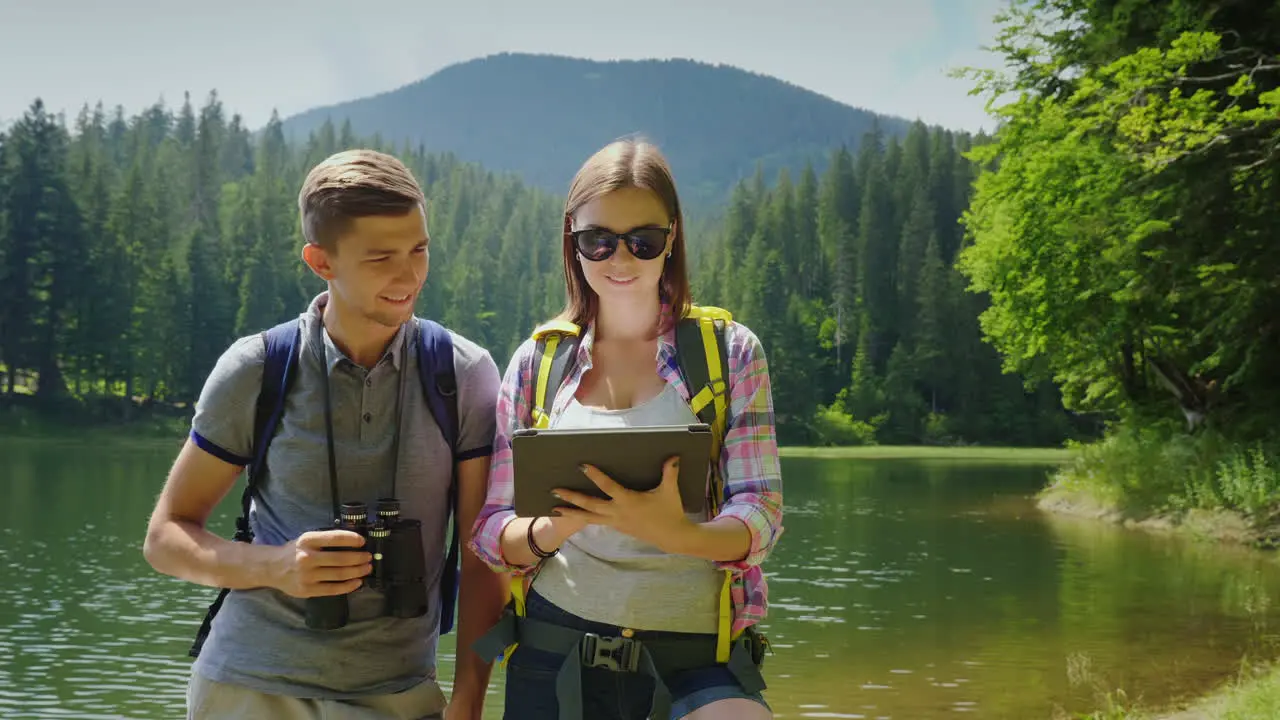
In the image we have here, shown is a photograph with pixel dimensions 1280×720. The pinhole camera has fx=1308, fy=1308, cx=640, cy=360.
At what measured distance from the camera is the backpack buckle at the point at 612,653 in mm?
2867

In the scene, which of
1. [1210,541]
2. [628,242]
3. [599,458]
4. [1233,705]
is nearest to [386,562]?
[599,458]

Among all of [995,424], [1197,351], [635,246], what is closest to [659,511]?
[635,246]

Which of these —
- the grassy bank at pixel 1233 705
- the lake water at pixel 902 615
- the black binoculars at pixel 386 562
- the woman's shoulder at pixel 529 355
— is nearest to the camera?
the black binoculars at pixel 386 562

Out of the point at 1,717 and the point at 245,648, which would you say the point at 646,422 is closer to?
the point at 245,648

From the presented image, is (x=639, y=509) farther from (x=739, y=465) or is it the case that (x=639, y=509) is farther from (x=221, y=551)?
(x=221, y=551)

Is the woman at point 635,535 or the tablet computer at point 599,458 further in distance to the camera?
the woman at point 635,535

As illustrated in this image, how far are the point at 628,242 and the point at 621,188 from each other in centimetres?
13

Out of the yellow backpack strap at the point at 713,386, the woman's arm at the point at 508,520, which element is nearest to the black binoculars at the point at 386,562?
the woman's arm at the point at 508,520

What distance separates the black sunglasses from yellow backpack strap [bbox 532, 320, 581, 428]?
0.66 feet

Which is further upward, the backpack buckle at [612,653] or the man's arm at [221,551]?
→ the man's arm at [221,551]

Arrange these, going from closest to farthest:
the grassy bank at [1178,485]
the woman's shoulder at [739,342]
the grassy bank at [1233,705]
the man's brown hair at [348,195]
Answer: the man's brown hair at [348,195] → the woman's shoulder at [739,342] → the grassy bank at [1233,705] → the grassy bank at [1178,485]

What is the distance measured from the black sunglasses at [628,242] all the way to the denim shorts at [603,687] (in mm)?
813

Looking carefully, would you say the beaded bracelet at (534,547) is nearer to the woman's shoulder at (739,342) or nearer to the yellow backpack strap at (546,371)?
the yellow backpack strap at (546,371)

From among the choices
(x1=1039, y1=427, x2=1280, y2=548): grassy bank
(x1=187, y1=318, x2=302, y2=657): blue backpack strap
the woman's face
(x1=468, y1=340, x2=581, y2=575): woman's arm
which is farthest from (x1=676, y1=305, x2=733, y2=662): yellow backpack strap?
(x1=1039, y1=427, x2=1280, y2=548): grassy bank
